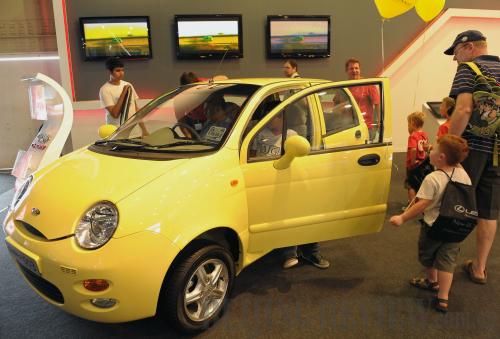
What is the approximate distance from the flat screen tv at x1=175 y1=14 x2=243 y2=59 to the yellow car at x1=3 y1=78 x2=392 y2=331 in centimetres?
369

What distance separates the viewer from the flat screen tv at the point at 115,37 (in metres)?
6.17

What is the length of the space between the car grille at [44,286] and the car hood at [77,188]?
0.28 metres

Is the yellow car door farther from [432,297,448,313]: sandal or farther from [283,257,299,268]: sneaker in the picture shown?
[432,297,448,313]: sandal

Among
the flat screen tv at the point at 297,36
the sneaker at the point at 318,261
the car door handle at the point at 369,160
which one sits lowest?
the sneaker at the point at 318,261


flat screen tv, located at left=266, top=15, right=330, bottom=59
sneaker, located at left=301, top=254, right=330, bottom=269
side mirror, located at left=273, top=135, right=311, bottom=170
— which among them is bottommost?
sneaker, located at left=301, top=254, right=330, bottom=269

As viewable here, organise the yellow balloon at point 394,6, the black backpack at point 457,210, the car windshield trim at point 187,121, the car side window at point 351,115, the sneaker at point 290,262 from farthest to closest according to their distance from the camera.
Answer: the yellow balloon at point 394,6 → the sneaker at point 290,262 → the car side window at point 351,115 → the car windshield trim at point 187,121 → the black backpack at point 457,210

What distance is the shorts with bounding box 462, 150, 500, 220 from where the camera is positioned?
274 centimetres

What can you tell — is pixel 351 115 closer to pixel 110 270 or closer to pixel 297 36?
pixel 110 270

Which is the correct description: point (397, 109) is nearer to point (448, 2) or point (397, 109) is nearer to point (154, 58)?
point (448, 2)

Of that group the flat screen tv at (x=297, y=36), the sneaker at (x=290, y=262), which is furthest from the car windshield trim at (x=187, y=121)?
the flat screen tv at (x=297, y=36)

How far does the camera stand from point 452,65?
7.38 meters

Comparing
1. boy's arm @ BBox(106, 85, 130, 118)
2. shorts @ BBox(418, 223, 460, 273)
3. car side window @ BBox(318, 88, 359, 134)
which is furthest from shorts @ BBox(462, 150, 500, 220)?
boy's arm @ BBox(106, 85, 130, 118)

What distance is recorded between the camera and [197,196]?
2129mm

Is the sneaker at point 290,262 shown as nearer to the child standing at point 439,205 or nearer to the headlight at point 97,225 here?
the child standing at point 439,205
